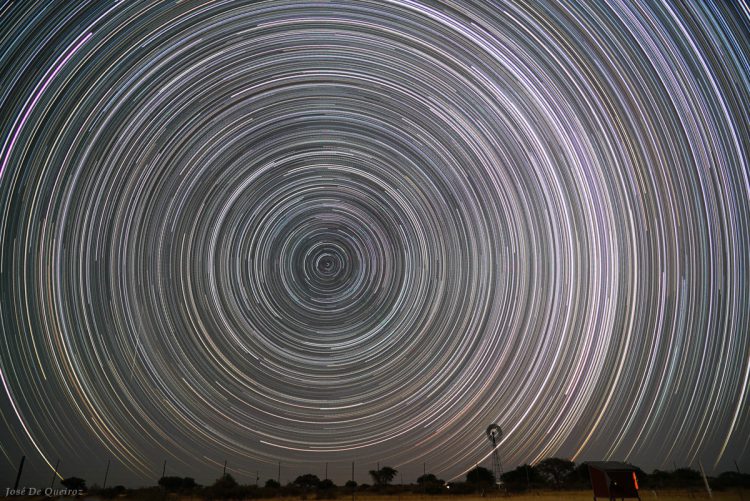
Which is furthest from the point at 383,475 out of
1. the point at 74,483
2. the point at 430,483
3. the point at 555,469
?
the point at 74,483

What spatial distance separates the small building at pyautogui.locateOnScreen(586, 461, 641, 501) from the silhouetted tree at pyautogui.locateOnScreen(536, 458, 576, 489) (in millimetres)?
27831

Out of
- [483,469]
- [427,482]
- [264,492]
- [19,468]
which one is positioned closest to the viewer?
[19,468]

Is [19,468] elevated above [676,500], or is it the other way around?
[19,468]

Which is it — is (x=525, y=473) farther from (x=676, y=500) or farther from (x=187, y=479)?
(x=187, y=479)

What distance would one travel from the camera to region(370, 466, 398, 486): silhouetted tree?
55.6 m

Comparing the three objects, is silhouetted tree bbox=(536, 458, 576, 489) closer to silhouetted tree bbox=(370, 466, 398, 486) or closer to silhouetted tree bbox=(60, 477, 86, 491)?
silhouetted tree bbox=(370, 466, 398, 486)

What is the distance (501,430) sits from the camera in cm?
4134

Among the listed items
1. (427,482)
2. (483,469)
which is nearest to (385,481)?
(427,482)

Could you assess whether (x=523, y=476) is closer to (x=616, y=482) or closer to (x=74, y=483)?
(x=616, y=482)

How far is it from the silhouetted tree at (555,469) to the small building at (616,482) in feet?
91.3

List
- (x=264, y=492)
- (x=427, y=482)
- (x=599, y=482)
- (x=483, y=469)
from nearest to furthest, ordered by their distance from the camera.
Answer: (x=599, y=482) → (x=264, y=492) → (x=427, y=482) → (x=483, y=469)

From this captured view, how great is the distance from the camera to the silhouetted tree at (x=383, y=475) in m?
55.6

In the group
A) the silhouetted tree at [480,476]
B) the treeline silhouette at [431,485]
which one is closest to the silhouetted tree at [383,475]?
the treeline silhouette at [431,485]

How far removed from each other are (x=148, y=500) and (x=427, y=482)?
29017 mm
